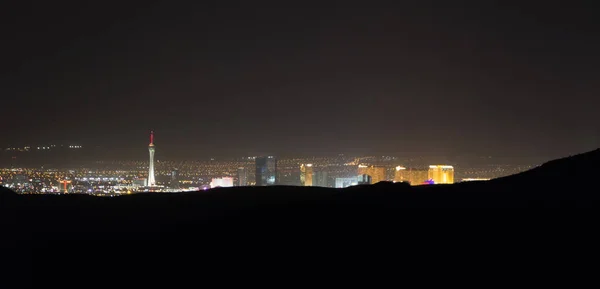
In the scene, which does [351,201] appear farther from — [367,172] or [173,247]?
[367,172]

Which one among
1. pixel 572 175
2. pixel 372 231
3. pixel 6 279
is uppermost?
pixel 572 175

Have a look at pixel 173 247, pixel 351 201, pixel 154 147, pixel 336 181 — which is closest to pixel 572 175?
Answer: pixel 351 201

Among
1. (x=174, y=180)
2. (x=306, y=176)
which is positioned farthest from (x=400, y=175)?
(x=174, y=180)

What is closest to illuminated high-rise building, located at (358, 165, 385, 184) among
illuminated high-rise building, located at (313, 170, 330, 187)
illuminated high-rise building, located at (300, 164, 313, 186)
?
illuminated high-rise building, located at (313, 170, 330, 187)

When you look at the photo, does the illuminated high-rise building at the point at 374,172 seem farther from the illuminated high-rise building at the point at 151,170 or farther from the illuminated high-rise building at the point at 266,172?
the illuminated high-rise building at the point at 151,170

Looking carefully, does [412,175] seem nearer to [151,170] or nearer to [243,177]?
[243,177]

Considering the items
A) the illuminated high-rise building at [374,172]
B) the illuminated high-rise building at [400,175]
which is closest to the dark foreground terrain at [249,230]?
the illuminated high-rise building at [400,175]

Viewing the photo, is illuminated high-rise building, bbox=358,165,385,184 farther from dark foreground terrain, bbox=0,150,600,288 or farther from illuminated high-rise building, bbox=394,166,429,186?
dark foreground terrain, bbox=0,150,600,288
